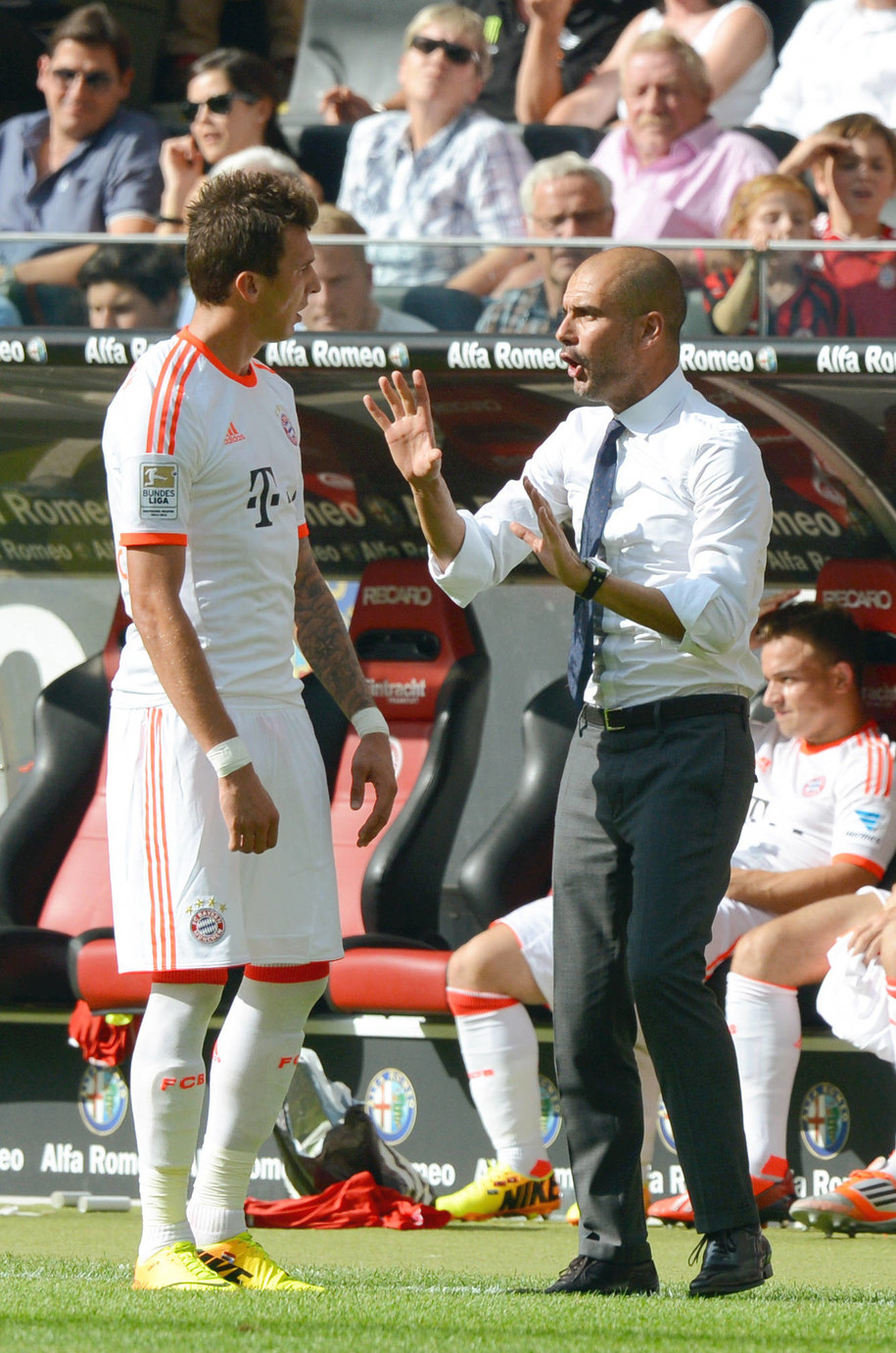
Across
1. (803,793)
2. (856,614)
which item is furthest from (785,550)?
(803,793)

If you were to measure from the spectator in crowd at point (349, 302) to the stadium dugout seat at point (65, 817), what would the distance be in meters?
1.36

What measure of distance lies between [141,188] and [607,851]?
4.80 meters

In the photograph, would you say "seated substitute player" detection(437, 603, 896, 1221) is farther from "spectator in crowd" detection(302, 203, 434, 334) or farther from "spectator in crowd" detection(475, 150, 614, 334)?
"spectator in crowd" detection(302, 203, 434, 334)

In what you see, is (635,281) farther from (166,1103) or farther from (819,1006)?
(819,1006)

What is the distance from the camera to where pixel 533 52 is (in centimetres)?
790

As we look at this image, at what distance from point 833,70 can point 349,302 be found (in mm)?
3092


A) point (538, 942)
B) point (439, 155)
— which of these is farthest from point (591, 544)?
point (439, 155)

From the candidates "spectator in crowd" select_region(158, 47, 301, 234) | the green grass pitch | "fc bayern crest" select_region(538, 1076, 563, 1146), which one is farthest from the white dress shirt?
"spectator in crowd" select_region(158, 47, 301, 234)

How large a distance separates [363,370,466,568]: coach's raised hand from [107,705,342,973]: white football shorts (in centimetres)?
42

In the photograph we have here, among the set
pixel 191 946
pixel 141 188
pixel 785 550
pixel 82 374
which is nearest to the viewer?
pixel 191 946

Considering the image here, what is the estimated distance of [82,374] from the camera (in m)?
5.46

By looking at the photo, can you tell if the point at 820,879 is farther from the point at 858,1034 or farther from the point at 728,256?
the point at 728,256

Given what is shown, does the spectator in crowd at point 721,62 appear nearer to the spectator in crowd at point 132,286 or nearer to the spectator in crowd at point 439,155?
the spectator in crowd at point 439,155

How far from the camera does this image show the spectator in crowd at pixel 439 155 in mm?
6680
